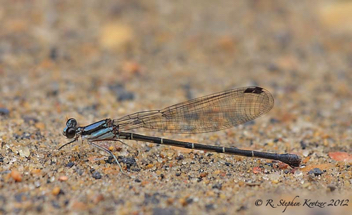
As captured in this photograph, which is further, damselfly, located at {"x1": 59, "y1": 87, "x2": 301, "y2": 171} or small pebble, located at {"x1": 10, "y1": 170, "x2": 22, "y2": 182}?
damselfly, located at {"x1": 59, "y1": 87, "x2": 301, "y2": 171}

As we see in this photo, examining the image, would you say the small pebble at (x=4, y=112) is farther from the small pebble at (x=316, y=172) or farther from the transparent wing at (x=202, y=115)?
the small pebble at (x=316, y=172)

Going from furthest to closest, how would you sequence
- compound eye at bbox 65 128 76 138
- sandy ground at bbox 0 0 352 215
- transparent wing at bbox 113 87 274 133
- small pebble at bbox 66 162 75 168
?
transparent wing at bbox 113 87 274 133 < compound eye at bbox 65 128 76 138 < small pebble at bbox 66 162 75 168 < sandy ground at bbox 0 0 352 215

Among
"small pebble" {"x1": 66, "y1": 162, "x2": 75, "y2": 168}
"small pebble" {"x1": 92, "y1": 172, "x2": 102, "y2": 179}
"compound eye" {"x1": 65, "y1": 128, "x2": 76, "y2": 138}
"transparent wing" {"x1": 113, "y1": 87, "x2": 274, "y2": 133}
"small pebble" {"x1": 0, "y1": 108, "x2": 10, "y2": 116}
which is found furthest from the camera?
"small pebble" {"x1": 0, "y1": 108, "x2": 10, "y2": 116}

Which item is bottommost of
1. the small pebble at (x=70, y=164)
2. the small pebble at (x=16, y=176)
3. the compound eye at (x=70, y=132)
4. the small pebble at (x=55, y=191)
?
the small pebble at (x=55, y=191)

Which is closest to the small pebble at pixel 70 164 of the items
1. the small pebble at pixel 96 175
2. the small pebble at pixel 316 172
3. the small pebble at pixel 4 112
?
the small pebble at pixel 96 175

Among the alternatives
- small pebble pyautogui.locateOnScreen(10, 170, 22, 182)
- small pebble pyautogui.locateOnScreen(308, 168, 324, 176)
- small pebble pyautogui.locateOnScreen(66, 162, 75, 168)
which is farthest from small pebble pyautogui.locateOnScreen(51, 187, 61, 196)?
small pebble pyautogui.locateOnScreen(308, 168, 324, 176)

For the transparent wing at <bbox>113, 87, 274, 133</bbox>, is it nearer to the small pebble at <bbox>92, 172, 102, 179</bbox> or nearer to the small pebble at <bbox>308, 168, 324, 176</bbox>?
the small pebble at <bbox>92, 172, 102, 179</bbox>

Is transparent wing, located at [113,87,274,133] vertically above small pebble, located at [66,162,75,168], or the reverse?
transparent wing, located at [113,87,274,133]
